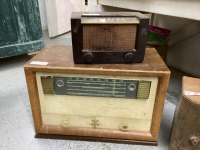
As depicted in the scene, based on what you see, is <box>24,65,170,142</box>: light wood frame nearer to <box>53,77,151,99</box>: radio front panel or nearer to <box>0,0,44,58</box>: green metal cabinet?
<box>53,77,151,99</box>: radio front panel

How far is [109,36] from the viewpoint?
0.79 m

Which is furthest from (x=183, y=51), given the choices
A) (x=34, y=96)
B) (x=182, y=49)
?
(x=34, y=96)

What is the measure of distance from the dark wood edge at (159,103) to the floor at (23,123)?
12cm

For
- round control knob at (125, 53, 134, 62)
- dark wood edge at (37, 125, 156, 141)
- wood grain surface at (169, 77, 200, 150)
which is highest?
round control knob at (125, 53, 134, 62)

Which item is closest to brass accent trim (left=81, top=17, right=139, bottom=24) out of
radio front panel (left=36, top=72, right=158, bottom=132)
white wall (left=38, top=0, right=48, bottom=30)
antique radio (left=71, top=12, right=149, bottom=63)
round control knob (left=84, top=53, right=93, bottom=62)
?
antique radio (left=71, top=12, right=149, bottom=63)

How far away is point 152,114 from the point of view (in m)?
0.88

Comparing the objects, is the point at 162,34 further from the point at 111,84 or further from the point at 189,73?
the point at 111,84

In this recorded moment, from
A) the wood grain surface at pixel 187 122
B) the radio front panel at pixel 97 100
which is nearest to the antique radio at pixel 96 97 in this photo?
the radio front panel at pixel 97 100

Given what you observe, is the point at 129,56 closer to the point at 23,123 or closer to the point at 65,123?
the point at 65,123

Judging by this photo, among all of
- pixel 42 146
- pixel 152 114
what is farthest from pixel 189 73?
pixel 42 146

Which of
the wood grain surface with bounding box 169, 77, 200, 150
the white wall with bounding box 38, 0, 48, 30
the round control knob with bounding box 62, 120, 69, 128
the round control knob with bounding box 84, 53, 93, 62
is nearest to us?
the wood grain surface with bounding box 169, 77, 200, 150

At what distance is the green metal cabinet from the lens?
167 cm

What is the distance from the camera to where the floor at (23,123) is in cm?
93

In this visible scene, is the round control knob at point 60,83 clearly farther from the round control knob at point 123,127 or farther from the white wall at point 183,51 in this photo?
the white wall at point 183,51
